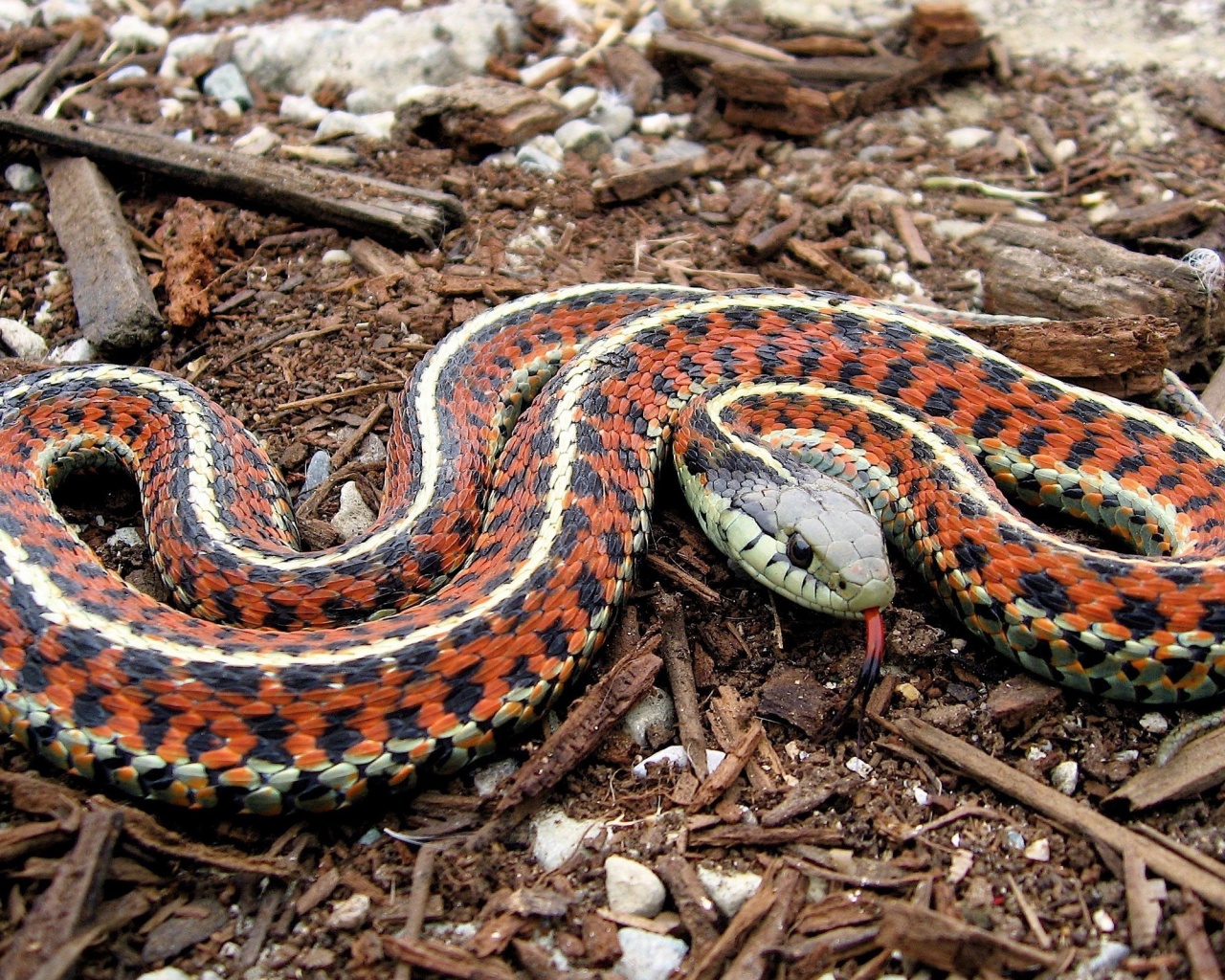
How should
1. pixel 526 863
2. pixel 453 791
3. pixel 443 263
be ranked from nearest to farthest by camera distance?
pixel 526 863 → pixel 453 791 → pixel 443 263

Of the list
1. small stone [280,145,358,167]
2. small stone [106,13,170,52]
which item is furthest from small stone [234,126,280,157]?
small stone [106,13,170,52]

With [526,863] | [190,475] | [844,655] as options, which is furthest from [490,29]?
[526,863]

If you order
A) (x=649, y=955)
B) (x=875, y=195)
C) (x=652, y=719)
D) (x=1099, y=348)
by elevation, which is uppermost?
(x=875, y=195)

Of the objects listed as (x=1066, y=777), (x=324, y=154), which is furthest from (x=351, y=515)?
(x=1066, y=777)

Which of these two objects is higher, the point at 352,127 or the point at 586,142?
the point at 352,127

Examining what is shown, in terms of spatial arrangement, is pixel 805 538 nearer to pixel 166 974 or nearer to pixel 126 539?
pixel 166 974

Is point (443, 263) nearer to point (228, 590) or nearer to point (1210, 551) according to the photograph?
point (228, 590)

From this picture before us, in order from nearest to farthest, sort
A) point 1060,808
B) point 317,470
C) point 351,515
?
point 1060,808 → point 351,515 → point 317,470

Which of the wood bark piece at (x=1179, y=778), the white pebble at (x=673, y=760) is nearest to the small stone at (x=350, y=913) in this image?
the white pebble at (x=673, y=760)
